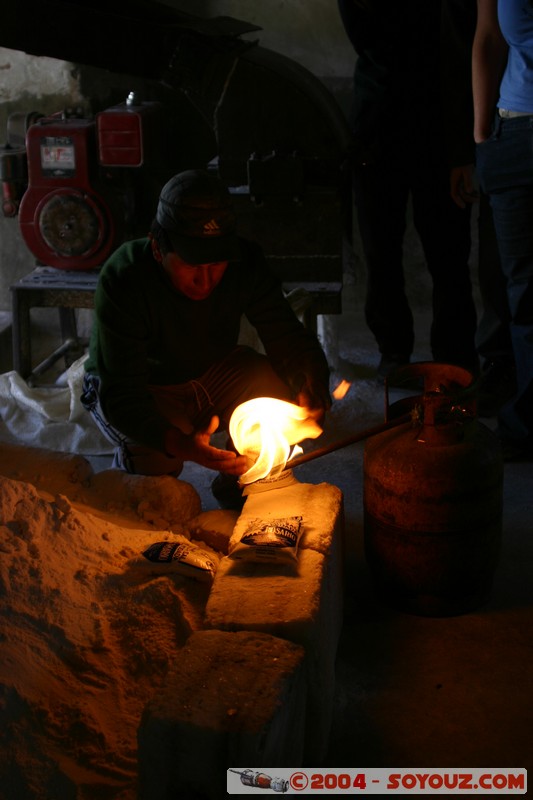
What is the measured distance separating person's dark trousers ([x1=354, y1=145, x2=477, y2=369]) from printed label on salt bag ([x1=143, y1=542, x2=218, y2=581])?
254cm

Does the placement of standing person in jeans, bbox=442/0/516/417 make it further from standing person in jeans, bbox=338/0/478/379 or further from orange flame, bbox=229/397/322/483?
orange flame, bbox=229/397/322/483

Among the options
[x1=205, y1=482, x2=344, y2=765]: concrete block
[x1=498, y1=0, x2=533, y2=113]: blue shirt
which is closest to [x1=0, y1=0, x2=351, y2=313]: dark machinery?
[x1=498, y1=0, x2=533, y2=113]: blue shirt

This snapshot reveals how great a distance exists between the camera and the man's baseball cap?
358 cm

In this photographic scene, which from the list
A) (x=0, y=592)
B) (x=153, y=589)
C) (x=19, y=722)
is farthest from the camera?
(x=153, y=589)

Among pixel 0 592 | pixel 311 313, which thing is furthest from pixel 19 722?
pixel 311 313

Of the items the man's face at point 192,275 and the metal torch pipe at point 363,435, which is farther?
the man's face at point 192,275

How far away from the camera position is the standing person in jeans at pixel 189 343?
11.8ft

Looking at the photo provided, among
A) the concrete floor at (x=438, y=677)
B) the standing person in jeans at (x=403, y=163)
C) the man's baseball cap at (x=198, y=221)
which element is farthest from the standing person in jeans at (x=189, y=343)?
the standing person in jeans at (x=403, y=163)

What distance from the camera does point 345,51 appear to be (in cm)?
657

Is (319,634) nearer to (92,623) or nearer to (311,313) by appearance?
(92,623)

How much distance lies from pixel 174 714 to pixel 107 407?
1653 mm

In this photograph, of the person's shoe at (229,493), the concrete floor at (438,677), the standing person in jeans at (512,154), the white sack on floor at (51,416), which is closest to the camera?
the concrete floor at (438,677)

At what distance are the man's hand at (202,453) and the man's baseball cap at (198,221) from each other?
2.04 ft

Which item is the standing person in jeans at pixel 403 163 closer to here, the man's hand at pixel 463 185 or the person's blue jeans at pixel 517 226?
the man's hand at pixel 463 185
